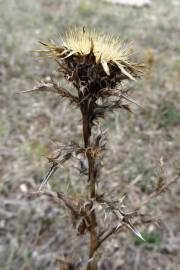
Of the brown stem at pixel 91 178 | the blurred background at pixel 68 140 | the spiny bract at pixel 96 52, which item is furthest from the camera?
the blurred background at pixel 68 140

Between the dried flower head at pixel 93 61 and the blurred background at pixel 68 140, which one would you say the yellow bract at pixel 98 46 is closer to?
the dried flower head at pixel 93 61

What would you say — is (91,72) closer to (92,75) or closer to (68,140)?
(92,75)

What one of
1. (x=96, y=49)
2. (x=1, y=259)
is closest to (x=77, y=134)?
(x=1, y=259)

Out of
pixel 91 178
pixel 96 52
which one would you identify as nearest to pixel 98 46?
pixel 96 52

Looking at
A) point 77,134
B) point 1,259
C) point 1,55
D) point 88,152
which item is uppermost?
point 1,55

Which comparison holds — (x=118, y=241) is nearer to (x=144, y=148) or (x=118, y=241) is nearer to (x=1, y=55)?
(x=144, y=148)

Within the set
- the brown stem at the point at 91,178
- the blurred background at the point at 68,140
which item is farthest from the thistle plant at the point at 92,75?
the blurred background at the point at 68,140

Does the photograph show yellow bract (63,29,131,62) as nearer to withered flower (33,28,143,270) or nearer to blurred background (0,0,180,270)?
withered flower (33,28,143,270)

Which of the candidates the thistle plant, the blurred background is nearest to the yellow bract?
the thistle plant
